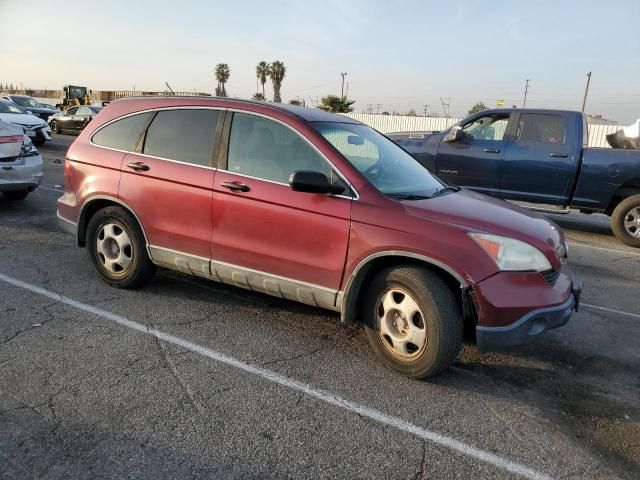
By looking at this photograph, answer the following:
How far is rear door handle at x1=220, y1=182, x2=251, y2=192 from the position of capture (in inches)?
158

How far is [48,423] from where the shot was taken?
2.84 meters

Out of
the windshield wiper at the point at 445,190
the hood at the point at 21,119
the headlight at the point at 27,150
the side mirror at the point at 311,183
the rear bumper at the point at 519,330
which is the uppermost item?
the hood at the point at 21,119

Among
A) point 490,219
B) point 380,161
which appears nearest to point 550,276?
point 490,219

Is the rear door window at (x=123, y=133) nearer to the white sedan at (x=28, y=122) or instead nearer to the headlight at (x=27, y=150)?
the headlight at (x=27, y=150)

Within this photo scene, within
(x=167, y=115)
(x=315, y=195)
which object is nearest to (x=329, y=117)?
(x=315, y=195)

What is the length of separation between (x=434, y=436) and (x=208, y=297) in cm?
261

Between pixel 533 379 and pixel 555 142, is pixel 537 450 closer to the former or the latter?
pixel 533 379

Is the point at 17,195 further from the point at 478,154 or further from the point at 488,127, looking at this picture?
the point at 488,127

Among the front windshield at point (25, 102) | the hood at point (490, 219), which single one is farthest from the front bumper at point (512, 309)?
the front windshield at point (25, 102)

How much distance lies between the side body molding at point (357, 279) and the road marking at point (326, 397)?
23.6 inches

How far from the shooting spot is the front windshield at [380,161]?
12.7ft

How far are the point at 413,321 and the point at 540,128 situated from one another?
6514 mm

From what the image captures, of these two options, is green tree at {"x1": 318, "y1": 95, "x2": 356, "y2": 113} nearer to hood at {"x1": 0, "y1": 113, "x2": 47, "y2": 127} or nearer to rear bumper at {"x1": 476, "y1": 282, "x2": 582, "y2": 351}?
hood at {"x1": 0, "y1": 113, "x2": 47, "y2": 127}

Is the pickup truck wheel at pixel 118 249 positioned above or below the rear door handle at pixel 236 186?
below
